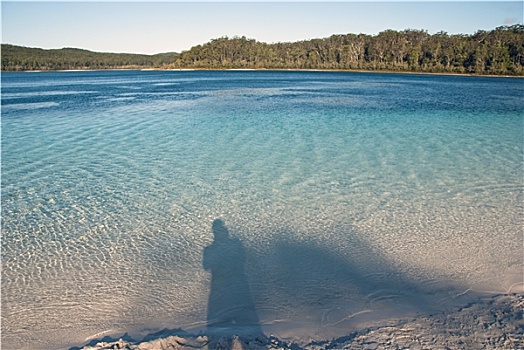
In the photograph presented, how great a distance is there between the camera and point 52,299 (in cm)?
561

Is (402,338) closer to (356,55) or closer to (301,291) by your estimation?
(301,291)

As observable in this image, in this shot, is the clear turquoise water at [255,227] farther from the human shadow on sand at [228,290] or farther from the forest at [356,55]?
the forest at [356,55]

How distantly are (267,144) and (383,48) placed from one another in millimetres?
105565

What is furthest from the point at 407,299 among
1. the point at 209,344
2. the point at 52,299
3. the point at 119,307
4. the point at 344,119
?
the point at 344,119

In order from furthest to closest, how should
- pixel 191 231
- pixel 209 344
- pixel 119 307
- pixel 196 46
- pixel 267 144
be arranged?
1. pixel 196 46
2. pixel 267 144
3. pixel 191 231
4. pixel 119 307
5. pixel 209 344

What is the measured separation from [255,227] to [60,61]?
169157mm

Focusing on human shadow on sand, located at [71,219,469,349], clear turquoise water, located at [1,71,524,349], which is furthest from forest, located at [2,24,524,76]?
human shadow on sand, located at [71,219,469,349]

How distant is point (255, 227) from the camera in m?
8.06

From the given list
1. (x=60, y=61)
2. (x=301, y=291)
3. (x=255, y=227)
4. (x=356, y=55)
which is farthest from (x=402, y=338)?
(x=60, y=61)

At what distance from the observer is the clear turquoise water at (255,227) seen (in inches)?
211

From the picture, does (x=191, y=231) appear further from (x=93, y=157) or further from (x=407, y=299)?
(x=93, y=157)

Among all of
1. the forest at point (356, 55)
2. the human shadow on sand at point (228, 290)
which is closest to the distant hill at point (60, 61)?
the forest at point (356, 55)

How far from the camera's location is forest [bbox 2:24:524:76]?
284 ft

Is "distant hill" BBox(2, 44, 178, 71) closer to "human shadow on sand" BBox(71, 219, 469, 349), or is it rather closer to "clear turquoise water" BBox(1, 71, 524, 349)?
"clear turquoise water" BBox(1, 71, 524, 349)
